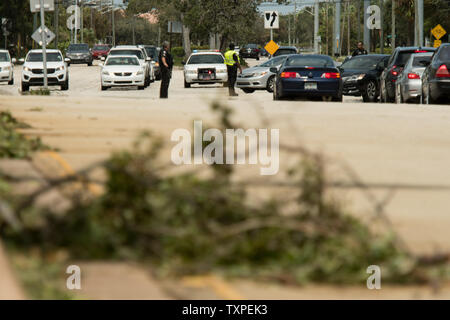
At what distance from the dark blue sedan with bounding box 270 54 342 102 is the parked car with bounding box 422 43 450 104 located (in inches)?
166

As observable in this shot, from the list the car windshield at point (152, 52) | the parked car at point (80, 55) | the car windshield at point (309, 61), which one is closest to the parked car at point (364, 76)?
the car windshield at point (309, 61)

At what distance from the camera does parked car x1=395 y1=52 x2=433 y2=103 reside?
74.3 feet

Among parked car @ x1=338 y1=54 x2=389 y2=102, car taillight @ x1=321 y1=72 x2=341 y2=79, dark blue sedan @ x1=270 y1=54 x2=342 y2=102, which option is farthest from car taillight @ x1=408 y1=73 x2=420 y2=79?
parked car @ x1=338 y1=54 x2=389 y2=102

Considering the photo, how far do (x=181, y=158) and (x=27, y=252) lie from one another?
3.94 metres

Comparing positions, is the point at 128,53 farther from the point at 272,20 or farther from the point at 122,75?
the point at 272,20

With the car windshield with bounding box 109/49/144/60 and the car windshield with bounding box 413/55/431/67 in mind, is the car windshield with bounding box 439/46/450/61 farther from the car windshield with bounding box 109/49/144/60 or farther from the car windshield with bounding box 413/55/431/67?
the car windshield with bounding box 109/49/144/60

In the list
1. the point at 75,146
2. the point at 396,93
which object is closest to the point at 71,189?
the point at 75,146

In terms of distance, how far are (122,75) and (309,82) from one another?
12.7 m

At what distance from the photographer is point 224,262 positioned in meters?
6.10

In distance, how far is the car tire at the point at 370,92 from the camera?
28245 mm

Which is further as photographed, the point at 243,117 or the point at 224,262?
the point at 243,117

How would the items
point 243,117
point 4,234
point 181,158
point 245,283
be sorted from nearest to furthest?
point 245,283, point 4,234, point 181,158, point 243,117

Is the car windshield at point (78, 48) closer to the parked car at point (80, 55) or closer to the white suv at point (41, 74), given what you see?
the parked car at point (80, 55)
